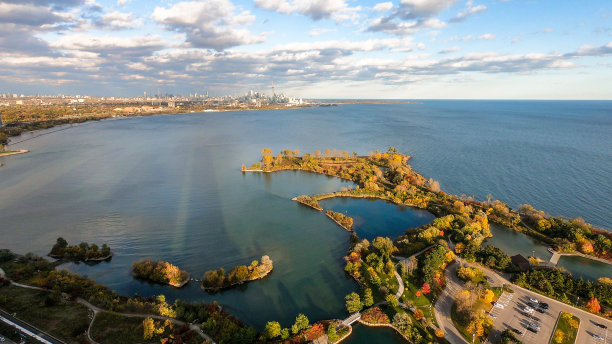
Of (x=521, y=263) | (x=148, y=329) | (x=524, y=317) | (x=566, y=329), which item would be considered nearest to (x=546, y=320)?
(x=566, y=329)

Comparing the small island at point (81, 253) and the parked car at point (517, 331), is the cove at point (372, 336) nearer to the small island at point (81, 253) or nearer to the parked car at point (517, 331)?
the parked car at point (517, 331)

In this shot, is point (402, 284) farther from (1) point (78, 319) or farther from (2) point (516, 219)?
(1) point (78, 319)

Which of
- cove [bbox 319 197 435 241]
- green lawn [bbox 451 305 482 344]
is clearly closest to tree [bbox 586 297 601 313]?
green lawn [bbox 451 305 482 344]

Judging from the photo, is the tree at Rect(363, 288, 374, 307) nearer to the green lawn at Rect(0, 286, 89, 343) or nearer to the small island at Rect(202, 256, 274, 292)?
the small island at Rect(202, 256, 274, 292)

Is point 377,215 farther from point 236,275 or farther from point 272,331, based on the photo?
point 272,331

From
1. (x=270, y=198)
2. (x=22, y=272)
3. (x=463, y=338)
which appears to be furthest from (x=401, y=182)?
(x=22, y=272)
